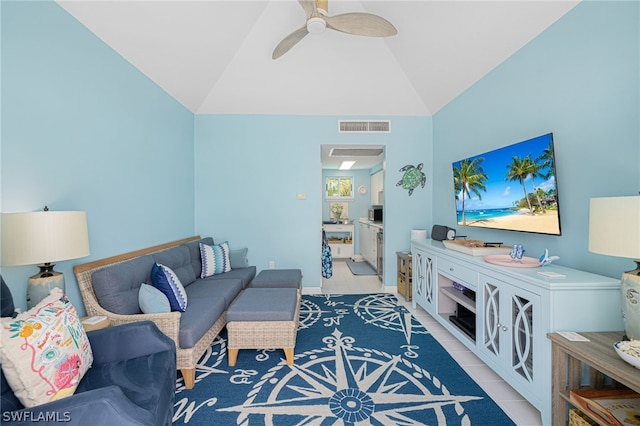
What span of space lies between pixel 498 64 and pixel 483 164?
0.97m

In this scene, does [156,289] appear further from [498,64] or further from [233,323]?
[498,64]

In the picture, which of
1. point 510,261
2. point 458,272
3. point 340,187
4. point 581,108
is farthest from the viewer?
point 340,187

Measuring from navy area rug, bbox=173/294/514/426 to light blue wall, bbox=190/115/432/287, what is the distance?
1555mm

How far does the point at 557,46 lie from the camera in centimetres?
196

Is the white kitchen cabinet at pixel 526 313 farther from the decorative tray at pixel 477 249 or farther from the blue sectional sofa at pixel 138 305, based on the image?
the blue sectional sofa at pixel 138 305

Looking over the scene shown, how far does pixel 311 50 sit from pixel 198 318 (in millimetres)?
3117

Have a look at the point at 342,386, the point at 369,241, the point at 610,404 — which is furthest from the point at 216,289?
the point at 369,241

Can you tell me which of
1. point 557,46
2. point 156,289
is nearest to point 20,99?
point 156,289

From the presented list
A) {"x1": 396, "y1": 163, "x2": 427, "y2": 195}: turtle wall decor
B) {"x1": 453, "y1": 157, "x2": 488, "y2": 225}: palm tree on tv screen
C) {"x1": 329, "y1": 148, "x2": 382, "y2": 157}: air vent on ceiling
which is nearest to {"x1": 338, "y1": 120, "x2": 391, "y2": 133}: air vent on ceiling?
{"x1": 396, "y1": 163, "x2": 427, "y2": 195}: turtle wall decor

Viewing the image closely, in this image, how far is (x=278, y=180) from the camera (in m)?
4.06

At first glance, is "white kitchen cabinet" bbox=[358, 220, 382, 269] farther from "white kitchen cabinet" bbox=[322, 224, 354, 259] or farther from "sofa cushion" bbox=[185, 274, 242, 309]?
"sofa cushion" bbox=[185, 274, 242, 309]

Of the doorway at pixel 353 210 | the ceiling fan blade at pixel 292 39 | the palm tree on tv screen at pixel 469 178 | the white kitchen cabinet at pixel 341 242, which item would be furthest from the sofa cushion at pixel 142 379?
the white kitchen cabinet at pixel 341 242

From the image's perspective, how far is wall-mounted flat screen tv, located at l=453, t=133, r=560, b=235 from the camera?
188 centimetres

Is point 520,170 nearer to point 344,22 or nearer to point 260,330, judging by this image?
point 344,22
